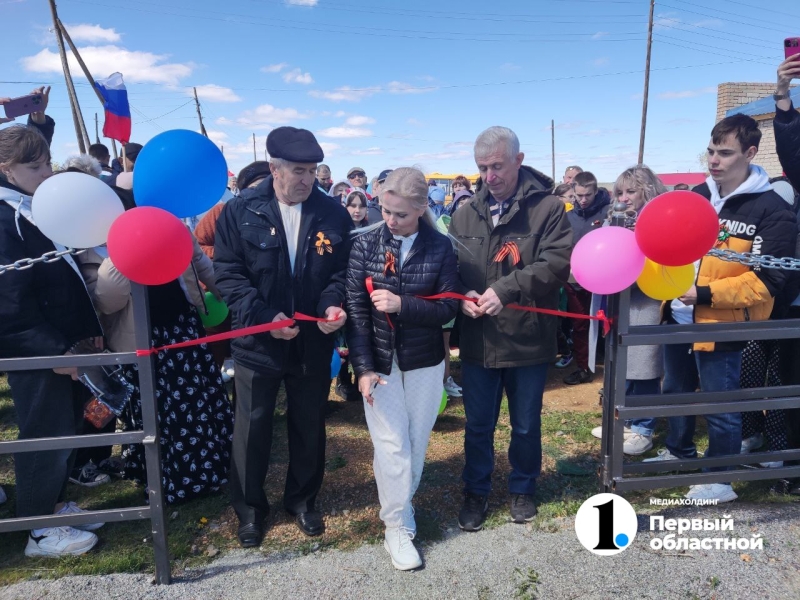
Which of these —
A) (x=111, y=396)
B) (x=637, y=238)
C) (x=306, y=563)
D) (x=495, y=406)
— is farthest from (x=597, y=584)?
(x=111, y=396)

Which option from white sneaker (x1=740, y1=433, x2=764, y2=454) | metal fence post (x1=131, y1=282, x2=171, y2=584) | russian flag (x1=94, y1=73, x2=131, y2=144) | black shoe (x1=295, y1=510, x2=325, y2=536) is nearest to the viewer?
metal fence post (x1=131, y1=282, x2=171, y2=584)

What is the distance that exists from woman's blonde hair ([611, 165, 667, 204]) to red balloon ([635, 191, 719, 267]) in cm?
110

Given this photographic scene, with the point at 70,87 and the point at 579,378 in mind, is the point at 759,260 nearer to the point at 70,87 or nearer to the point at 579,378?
the point at 579,378

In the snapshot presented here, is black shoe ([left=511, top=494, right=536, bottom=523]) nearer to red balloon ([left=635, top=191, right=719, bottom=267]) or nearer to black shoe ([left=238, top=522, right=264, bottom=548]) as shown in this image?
black shoe ([left=238, top=522, right=264, bottom=548])

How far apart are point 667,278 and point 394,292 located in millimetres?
1477

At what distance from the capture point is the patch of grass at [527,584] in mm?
2535

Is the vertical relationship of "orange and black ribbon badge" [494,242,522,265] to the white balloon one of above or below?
below

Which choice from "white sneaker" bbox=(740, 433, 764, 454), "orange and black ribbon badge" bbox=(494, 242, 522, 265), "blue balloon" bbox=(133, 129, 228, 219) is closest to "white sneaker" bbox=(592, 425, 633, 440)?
"white sneaker" bbox=(740, 433, 764, 454)

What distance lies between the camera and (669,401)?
3031 millimetres

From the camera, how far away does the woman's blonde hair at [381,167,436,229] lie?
105 inches

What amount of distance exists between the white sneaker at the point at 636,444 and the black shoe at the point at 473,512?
58.8 inches

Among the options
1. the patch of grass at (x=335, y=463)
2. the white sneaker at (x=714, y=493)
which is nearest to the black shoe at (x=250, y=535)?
the patch of grass at (x=335, y=463)

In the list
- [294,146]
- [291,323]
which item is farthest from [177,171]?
[291,323]

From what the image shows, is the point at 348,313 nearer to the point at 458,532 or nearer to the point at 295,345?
the point at 295,345
